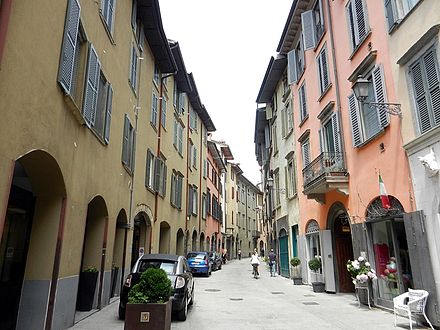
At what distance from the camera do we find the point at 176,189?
23047mm

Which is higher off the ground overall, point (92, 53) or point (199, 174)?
point (199, 174)

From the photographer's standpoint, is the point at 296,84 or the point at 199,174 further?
the point at 199,174

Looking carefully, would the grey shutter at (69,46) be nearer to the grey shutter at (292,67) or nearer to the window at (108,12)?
the window at (108,12)

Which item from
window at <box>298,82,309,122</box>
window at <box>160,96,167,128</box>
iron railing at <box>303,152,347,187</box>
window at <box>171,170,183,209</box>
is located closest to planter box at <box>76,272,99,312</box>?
iron railing at <box>303,152,347,187</box>

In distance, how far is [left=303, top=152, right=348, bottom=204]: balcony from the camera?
43.7 ft

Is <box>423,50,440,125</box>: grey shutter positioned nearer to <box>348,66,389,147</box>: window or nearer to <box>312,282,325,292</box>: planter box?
<box>348,66,389,147</box>: window

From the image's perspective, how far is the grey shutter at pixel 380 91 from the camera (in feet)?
34.5

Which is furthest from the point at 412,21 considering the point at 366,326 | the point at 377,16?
the point at 366,326

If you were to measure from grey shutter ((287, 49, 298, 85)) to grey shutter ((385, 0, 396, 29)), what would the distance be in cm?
889

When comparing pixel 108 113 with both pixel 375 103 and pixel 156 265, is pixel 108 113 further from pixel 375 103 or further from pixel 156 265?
pixel 375 103

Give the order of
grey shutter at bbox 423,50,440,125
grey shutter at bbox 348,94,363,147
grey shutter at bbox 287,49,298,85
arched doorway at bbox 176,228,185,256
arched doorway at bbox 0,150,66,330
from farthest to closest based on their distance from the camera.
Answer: arched doorway at bbox 176,228,185,256 → grey shutter at bbox 287,49,298,85 → grey shutter at bbox 348,94,363,147 → grey shutter at bbox 423,50,440,125 → arched doorway at bbox 0,150,66,330

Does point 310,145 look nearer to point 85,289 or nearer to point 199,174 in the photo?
point 85,289

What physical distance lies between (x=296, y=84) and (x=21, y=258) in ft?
52.0

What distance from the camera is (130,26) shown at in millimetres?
14078
